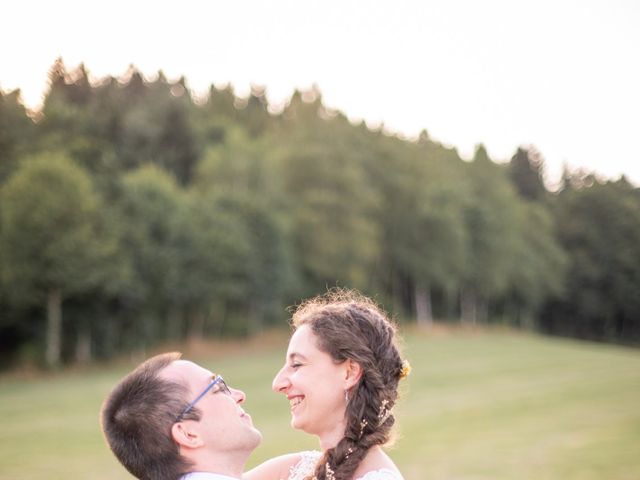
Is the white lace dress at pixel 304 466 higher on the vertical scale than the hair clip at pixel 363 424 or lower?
lower

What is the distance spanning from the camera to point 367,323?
3.15 m

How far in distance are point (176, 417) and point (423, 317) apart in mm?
57751

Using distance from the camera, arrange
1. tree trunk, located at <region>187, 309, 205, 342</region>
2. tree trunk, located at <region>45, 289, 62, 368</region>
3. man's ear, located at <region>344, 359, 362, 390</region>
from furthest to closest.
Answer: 1. tree trunk, located at <region>187, 309, 205, 342</region>
2. tree trunk, located at <region>45, 289, 62, 368</region>
3. man's ear, located at <region>344, 359, 362, 390</region>

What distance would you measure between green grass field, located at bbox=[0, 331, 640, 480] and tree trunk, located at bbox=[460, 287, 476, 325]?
2886 cm

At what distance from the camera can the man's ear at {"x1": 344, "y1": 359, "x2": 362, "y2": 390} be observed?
312 centimetres

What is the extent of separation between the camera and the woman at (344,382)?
3080mm

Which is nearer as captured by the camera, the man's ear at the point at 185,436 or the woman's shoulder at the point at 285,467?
the man's ear at the point at 185,436

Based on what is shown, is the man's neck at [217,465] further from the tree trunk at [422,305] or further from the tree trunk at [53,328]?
the tree trunk at [422,305]

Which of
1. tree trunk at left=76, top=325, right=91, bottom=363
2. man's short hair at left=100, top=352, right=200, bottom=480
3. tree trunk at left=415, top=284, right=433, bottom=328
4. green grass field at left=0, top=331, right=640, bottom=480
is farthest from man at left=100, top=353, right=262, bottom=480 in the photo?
tree trunk at left=415, top=284, right=433, bottom=328

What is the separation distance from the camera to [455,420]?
61.9 ft

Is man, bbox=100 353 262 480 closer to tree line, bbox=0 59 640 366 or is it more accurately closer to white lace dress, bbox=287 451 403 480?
white lace dress, bbox=287 451 403 480

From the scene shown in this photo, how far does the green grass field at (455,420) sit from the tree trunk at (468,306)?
2886cm

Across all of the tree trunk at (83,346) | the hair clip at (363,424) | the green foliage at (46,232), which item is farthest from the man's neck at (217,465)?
the tree trunk at (83,346)

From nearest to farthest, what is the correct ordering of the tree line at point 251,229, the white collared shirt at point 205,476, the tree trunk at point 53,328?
the white collared shirt at point 205,476 < the tree trunk at point 53,328 < the tree line at point 251,229
